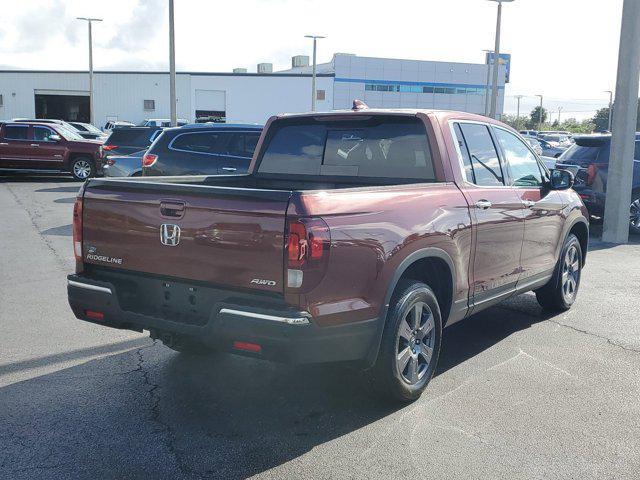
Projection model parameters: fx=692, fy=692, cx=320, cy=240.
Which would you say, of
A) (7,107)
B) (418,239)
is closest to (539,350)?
(418,239)

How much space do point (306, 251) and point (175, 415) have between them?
1428 millimetres

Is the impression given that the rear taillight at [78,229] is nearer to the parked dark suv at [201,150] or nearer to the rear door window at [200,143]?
the parked dark suv at [201,150]

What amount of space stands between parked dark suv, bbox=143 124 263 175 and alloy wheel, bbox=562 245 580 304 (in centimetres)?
619

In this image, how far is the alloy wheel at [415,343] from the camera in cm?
438

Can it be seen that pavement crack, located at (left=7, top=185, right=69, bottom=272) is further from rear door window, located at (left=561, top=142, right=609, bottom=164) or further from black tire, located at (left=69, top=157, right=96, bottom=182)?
rear door window, located at (left=561, top=142, right=609, bottom=164)

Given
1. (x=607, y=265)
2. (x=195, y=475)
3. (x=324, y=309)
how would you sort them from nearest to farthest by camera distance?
(x=195, y=475)
(x=324, y=309)
(x=607, y=265)

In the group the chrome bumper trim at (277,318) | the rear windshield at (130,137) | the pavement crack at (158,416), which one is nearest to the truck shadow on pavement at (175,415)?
the pavement crack at (158,416)

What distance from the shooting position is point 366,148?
529 cm

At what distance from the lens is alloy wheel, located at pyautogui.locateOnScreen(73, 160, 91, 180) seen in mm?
21766

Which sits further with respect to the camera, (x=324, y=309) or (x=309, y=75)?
(x=309, y=75)

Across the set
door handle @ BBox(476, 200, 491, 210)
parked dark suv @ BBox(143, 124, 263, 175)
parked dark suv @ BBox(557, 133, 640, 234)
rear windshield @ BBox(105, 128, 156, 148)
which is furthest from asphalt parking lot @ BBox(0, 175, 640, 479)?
rear windshield @ BBox(105, 128, 156, 148)

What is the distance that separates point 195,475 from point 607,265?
790 centimetres

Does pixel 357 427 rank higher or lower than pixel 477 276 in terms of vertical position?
lower

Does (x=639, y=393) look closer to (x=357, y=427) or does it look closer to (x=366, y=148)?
(x=357, y=427)
